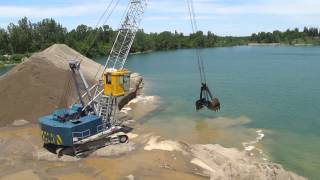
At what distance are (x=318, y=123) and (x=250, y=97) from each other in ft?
33.1

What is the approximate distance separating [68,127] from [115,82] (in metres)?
3.87

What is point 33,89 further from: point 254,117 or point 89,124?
point 254,117

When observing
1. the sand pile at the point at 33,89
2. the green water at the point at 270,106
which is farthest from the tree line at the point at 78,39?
the sand pile at the point at 33,89

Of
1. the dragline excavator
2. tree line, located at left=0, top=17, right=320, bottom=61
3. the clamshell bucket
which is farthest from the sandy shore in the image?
tree line, located at left=0, top=17, right=320, bottom=61

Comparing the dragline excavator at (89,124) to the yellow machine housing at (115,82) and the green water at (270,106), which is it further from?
the green water at (270,106)

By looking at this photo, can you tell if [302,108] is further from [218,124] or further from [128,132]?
[128,132]

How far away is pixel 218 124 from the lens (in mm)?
27469

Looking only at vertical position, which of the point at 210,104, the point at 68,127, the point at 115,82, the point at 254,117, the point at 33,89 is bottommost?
the point at 254,117

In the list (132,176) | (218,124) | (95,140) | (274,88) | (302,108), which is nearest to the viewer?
(132,176)

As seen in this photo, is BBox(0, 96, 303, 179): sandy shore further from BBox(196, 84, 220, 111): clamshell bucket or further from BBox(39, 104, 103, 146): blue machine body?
BBox(196, 84, 220, 111): clamshell bucket

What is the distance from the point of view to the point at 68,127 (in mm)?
20328

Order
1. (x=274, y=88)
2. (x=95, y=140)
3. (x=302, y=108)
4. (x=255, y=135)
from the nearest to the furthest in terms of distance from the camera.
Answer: (x=95, y=140), (x=255, y=135), (x=302, y=108), (x=274, y=88)

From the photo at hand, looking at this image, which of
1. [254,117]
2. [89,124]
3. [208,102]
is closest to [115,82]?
[89,124]

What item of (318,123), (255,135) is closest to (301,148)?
(255,135)
